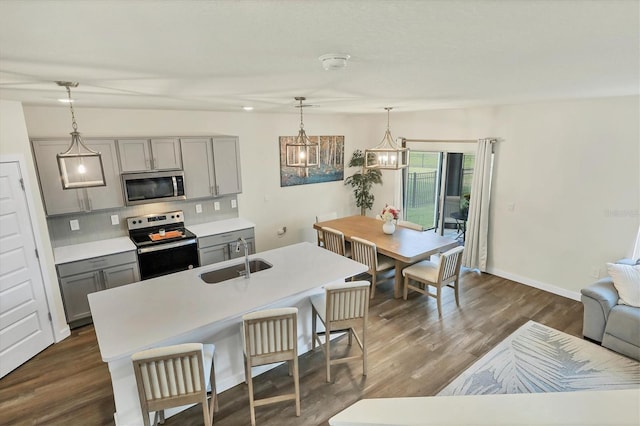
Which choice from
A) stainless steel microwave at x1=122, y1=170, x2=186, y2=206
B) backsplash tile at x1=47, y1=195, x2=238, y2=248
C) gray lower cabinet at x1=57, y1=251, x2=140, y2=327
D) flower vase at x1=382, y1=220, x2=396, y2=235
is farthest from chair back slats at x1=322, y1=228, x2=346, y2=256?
gray lower cabinet at x1=57, y1=251, x2=140, y2=327

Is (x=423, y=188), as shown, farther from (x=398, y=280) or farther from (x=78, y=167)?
(x=78, y=167)

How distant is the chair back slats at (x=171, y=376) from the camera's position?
2.23 m

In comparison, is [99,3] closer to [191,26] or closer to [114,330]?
[191,26]

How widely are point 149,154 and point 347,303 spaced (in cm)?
334

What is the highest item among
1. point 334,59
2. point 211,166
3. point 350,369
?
point 334,59

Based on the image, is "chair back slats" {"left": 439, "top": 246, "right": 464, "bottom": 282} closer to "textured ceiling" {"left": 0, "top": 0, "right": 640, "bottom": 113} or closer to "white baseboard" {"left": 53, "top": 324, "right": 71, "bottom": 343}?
"textured ceiling" {"left": 0, "top": 0, "right": 640, "bottom": 113}

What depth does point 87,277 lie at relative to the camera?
3988 mm

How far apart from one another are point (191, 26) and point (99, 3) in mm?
291

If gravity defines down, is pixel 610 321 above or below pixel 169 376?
below

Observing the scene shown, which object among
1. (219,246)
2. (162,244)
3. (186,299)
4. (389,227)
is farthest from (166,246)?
(389,227)

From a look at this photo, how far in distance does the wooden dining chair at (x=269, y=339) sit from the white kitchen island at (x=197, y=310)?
0.20 meters

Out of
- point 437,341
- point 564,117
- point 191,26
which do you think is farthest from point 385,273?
point 191,26

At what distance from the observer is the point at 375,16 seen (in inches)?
42.9

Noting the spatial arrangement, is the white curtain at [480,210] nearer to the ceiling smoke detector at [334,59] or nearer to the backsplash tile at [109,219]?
the backsplash tile at [109,219]
